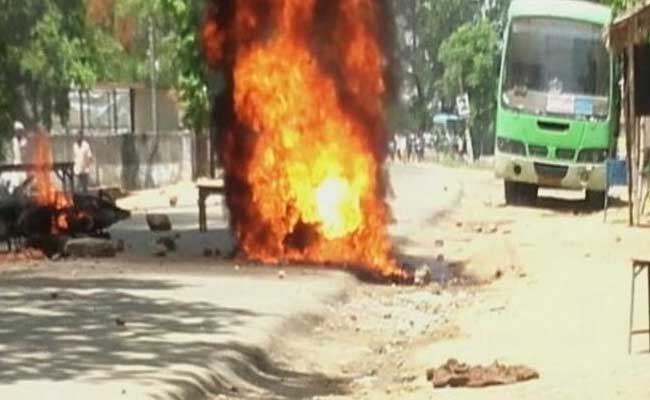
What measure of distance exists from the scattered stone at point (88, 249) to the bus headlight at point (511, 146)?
16.2 meters

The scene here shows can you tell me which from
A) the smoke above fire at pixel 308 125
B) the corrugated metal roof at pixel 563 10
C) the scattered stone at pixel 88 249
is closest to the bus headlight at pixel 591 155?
the corrugated metal roof at pixel 563 10

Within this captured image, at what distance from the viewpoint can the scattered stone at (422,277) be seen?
70.7 ft

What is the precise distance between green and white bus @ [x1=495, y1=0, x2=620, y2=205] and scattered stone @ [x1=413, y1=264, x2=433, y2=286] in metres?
14.9

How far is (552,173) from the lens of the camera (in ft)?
123

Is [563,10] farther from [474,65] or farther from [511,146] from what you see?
[474,65]

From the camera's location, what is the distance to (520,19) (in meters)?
37.2

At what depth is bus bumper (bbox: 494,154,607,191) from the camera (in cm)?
3697

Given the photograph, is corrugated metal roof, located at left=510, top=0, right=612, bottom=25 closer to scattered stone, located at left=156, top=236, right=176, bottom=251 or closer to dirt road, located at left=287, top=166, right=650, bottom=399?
dirt road, located at left=287, top=166, right=650, bottom=399

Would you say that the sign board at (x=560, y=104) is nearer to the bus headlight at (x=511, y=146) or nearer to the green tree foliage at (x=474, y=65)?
the bus headlight at (x=511, y=146)

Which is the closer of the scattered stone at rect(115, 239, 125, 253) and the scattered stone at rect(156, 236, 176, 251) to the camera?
the scattered stone at rect(115, 239, 125, 253)

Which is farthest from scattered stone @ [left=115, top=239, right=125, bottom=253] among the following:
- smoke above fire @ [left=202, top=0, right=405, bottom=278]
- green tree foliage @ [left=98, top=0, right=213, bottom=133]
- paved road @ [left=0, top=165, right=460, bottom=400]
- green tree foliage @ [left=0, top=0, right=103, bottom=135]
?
green tree foliage @ [left=0, top=0, right=103, bottom=135]

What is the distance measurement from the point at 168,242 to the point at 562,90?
14.7 metres

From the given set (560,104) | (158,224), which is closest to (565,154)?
(560,104)

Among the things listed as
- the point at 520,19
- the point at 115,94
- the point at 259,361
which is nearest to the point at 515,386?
the point at 259,361
